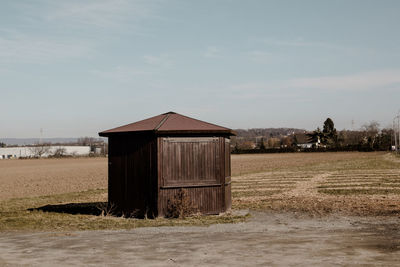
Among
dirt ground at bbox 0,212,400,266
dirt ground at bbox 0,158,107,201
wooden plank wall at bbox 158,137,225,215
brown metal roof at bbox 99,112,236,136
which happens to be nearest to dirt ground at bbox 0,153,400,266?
Answer: dirt ground at bbox 0,212,400,266

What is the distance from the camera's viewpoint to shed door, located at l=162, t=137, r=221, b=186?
14.9 m

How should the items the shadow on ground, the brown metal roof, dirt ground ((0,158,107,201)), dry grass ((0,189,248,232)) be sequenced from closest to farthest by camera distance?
dry grass ((0,189,248,232)), the brown metal roof, the shadow on ground, dirt ground ((0,158,107,201))

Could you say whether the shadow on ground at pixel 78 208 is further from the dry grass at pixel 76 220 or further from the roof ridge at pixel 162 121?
the roof ridge at pixel 162 121

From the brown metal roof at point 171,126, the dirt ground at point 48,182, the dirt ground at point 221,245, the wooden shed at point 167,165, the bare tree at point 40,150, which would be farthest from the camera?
the bare tree at point 40,150

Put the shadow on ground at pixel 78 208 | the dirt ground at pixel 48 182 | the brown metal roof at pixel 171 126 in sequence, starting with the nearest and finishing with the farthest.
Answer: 1. the brown metal roof at pixel 171 126
2. the shadow on ground at pixel 78 208
3. the dirt ground at pixel 48 182

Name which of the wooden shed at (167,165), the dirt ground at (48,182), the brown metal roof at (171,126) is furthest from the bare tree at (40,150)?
the wooden shed at (167,165)

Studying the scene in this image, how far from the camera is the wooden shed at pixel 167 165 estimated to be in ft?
48.6

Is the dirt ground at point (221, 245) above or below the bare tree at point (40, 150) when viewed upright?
below

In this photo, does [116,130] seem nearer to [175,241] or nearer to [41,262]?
[175,241]

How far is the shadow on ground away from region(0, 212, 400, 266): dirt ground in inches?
183

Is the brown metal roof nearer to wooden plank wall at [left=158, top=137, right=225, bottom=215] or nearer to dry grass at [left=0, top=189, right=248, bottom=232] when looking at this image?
wooden plank wall at [left=158, top=137, right=225, bottom=215]

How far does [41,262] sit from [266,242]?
4.68 meters

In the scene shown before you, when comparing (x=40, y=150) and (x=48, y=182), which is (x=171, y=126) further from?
(x=40, y=150)

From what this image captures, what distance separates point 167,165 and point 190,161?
0.74 metres
